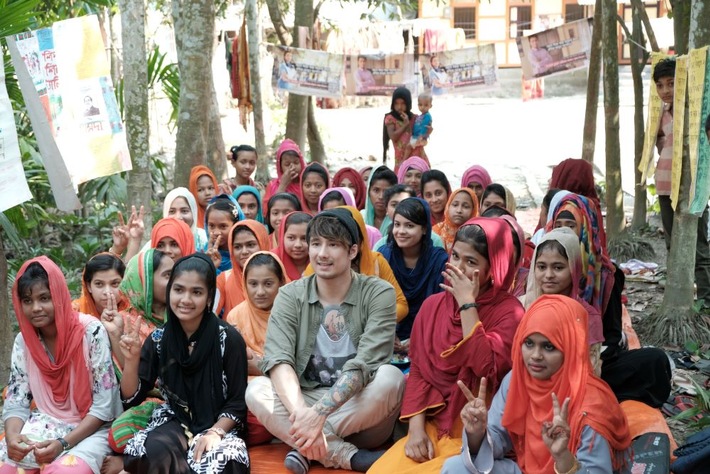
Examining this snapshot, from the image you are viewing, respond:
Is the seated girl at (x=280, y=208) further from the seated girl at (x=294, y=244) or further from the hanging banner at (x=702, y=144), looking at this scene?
the hanging banner at (x=702, y=144)

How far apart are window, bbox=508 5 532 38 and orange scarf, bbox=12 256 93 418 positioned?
2363 centimetres

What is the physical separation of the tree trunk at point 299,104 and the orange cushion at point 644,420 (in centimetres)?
814

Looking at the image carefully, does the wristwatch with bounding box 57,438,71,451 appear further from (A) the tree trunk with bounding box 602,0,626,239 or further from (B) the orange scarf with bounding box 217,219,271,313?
(A) the tree trunk with bounding box 602,0,626,239

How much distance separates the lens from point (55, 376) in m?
4.13

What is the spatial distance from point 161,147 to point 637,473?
14081 millimetres

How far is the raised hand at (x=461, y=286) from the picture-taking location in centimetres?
383

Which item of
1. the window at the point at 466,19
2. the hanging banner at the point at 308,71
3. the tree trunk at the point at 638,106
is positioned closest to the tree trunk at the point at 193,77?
the hanging banner at the point at 308,71

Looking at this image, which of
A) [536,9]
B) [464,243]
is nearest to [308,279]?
[464,243]

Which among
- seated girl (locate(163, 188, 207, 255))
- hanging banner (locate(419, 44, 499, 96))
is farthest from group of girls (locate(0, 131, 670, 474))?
hanging banner (locate(419, 44, 499, 96))

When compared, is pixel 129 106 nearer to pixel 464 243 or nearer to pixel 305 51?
pixel 464 243

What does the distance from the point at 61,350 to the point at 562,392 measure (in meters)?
2.37

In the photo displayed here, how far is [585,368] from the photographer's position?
3455mm

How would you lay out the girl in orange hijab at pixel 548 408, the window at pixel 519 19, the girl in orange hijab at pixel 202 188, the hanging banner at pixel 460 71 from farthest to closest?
the window at pixel 519 19 → the hanging banner at pixel 460 71 → the girl in orange hijab at pixel 202 188 → the girl in orange hijab at pixel 548 408

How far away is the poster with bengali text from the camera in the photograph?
18.4ft
